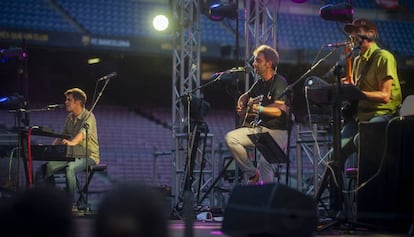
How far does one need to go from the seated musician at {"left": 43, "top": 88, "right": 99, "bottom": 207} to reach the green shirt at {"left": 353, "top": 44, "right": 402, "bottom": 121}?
3587 millimetres

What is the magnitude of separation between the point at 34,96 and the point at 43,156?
30.5 feet

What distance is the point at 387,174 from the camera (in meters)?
4.80

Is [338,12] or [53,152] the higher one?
[338,12]


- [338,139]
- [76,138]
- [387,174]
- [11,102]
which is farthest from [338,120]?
[11,102]

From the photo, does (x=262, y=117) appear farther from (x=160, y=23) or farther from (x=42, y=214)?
(x=160, y=23)

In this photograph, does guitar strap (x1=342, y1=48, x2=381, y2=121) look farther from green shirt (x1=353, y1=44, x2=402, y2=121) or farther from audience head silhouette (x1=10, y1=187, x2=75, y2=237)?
audience head silhouette (x1=10, y1=187, x2=75, y2=237)

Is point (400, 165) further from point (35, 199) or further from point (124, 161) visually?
point (124, 161)

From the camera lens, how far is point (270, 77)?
6379 mm

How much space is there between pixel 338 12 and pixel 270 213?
3.10m

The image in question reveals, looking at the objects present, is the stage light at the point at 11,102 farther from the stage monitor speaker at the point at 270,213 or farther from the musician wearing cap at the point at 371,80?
the stage monitor speaker at the point at 270,213

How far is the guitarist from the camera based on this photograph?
6.14 m

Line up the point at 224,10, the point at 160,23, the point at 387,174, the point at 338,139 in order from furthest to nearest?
the point at 160,23
the point at 224,10
the point at 387,174
the point at 338,139

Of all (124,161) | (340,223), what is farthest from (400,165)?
(124,161)

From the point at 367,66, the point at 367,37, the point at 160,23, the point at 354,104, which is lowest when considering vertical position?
the point at 354,104
